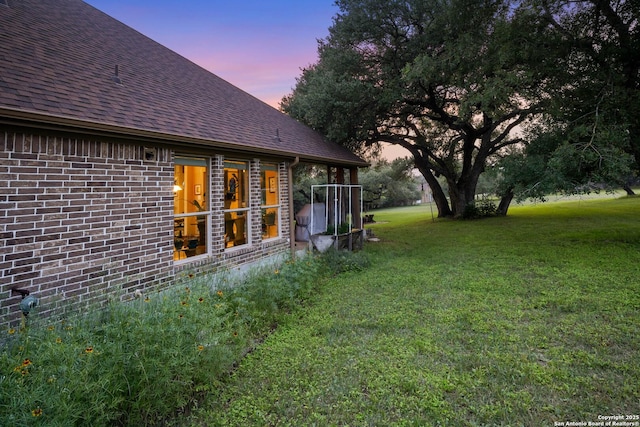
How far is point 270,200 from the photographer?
27.5 ft

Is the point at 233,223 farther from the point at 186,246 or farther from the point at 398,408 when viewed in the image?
the point at 398,408

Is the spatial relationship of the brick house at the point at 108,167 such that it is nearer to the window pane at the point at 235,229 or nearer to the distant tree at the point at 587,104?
the window pane at the point at 235,229

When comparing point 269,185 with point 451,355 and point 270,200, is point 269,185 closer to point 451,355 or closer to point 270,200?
point 270,200

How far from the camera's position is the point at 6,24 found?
4.80 m

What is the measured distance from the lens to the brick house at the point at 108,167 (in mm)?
3648

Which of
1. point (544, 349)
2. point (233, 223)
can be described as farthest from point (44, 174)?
point (544, 349)

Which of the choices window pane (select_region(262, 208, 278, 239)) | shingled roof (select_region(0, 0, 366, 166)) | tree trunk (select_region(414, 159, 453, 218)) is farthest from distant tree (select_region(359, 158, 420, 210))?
window pane (select_region(262, 208, 278, 239))

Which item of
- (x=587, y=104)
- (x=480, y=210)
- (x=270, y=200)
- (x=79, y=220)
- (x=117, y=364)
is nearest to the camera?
(x=117, y=364)

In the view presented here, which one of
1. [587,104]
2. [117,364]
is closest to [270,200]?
[117,364]

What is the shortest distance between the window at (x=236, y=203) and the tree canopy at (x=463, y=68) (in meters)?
6.97

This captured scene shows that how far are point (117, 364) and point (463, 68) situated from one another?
38.9ft

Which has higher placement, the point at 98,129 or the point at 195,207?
the point at 98,129

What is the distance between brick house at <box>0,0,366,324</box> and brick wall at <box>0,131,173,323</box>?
13mm

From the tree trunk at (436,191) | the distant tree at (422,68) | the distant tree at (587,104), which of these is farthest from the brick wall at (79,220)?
the tree trunk at (436,191)
